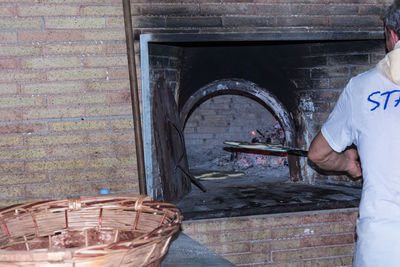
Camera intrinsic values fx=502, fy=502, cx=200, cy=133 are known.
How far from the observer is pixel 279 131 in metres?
3.89

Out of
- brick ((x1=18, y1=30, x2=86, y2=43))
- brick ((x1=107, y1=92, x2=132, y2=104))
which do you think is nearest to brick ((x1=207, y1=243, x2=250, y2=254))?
brick ((x1=107, y1=92, x2=132, y2=104))

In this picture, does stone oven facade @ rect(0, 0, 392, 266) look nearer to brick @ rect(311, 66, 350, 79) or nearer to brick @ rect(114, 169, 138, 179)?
brick @ rect(114, 169, 138, 179)

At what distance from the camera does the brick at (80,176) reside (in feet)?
8.86

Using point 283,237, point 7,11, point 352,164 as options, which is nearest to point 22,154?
point 7,11

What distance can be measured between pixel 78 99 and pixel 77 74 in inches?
5.2

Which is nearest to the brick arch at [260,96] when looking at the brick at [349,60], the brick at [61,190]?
the brick at [349,60]

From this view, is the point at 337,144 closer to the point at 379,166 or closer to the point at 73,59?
the point at 379,166

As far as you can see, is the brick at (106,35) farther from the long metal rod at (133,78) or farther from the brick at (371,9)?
the brick at (371,9)

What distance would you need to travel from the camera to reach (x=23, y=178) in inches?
105

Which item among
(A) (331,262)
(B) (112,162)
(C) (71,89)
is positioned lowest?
(A) (331,262)

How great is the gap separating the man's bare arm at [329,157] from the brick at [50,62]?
4.89 ft

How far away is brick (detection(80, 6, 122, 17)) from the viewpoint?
2656 millimetres

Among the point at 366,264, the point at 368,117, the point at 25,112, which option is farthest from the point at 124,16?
the point at 366,264

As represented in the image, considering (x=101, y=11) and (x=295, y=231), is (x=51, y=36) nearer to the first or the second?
(x=101, y=11)
